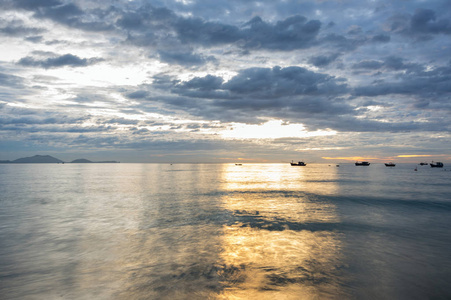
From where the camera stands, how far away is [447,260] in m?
15.2

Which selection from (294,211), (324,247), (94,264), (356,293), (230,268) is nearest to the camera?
(356,293)

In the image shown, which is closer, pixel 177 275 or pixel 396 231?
pixel 177 275

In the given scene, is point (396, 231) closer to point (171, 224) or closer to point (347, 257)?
point (347, 257)

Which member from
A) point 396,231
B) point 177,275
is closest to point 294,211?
point 396,231

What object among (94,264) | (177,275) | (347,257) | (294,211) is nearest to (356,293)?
(347,257)

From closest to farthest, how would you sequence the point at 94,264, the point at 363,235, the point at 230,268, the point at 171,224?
the point at 230,268, the point at 94,264, the point at 363,235, the point at 171,224

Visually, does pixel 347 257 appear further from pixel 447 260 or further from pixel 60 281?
pixel 60 281

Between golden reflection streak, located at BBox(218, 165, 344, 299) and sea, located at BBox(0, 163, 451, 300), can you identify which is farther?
sea, located at BBox(0, 163, 451, 300)

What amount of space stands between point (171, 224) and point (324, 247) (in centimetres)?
1406

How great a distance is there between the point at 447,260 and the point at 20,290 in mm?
22552

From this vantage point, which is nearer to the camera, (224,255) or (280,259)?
(280,259)

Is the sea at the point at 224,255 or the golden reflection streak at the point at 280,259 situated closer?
the golden reflection streak at the point at 280,259

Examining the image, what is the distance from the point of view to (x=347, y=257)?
15.6 metres

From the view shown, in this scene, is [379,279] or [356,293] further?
[379,279]
